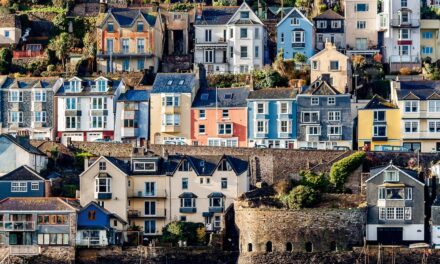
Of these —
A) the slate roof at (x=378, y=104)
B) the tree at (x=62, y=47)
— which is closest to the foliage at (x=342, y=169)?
the slate roof at (x=378, y=104)

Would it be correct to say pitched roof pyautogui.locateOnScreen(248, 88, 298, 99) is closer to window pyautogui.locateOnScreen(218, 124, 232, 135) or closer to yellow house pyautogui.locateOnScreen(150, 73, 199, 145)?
window pyautogui.locateOnScreen(218, 124, 232, 135)

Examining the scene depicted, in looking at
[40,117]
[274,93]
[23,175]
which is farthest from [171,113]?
[23,175]

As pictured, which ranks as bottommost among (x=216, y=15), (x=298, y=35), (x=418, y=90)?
(x=418, y=90)

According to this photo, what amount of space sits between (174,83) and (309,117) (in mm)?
8025

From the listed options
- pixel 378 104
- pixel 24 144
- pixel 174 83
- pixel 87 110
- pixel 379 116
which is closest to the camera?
pixel 24 144

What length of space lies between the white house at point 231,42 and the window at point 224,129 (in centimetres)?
712

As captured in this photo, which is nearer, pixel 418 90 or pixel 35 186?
pixel 35 186

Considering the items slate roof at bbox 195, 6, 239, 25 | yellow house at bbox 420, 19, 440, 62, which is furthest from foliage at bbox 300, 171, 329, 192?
slate roof at bbox 195, 6, 239, 25

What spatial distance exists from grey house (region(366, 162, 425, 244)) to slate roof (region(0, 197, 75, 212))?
14.9 meters

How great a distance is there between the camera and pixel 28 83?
351 ft

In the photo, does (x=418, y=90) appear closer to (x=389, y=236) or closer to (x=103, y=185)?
(x=389, y=236)

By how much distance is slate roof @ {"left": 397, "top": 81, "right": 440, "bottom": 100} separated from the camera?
4028 inches

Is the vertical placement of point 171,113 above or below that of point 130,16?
below

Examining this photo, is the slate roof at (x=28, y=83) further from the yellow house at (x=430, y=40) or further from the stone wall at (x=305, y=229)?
the yellow house at (x=430, y=40)
